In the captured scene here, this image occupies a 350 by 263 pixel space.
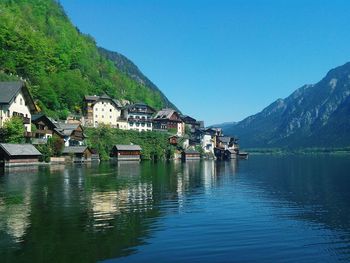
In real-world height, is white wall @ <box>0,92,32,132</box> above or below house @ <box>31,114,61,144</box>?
above

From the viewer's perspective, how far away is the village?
282ft

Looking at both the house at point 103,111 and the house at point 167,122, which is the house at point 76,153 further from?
the house at point 167,122

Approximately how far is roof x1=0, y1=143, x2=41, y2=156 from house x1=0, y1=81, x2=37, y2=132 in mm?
7502

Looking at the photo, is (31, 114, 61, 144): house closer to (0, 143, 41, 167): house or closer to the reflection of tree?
(0, 143, 41, 167): house

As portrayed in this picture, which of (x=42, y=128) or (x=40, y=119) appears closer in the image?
(x=40, y=119)

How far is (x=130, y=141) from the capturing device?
13500cm

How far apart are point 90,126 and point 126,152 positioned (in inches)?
697

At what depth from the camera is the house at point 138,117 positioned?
156125 mm

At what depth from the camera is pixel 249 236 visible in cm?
2438

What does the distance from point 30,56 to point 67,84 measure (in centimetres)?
1647

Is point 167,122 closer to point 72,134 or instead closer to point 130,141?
point 130,141

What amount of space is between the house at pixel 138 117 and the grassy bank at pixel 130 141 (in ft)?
42.1

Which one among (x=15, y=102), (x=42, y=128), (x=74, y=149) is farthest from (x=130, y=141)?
(x=15, y=102)

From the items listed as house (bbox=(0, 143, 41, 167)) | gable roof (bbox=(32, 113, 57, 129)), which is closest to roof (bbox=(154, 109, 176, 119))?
gable roof (bbox=(32, 113, 57, 129))
